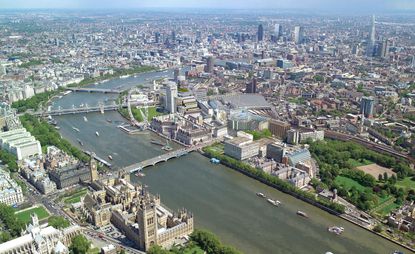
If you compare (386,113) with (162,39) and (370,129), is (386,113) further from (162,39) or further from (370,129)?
(162,39)

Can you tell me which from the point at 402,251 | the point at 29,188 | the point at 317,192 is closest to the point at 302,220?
the point at 317,192

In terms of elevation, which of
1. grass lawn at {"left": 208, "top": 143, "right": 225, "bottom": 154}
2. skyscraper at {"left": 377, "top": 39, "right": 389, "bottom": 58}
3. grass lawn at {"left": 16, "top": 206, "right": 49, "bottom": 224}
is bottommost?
grass lawn at {"left": 208, "top": 143, "right": 225, "bottom": 154}

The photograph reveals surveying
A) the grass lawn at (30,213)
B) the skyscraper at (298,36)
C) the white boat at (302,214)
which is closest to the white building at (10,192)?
the grass lawn at (30,213)

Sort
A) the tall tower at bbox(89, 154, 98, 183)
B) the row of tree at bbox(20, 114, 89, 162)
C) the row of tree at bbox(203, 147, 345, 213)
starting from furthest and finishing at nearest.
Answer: the row of tree at bbox(20, 114, 89, 162), the tall tower at bbox(89, 154, 98, 183), the row of tree at bbox(203, 147, 345, 213)

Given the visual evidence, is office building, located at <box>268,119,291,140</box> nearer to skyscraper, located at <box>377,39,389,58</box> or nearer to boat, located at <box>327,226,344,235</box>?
boat, located at <box>327,226,344,235</box>

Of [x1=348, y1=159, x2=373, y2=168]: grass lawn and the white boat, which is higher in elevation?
the white boat

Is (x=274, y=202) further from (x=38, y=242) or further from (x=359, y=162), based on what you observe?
(x=38, y=242)

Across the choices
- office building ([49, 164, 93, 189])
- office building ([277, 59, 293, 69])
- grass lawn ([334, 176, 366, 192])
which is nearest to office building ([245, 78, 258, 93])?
office building ([277, 59, 293, 69])
